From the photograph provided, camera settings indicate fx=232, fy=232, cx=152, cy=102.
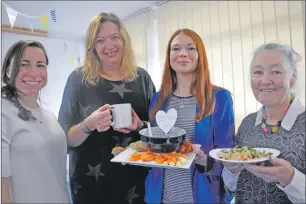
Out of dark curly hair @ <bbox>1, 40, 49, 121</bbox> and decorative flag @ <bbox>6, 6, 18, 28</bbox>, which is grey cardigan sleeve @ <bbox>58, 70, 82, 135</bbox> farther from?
decorative flag @ <bbox>6, 6, 18, 28</bbox>

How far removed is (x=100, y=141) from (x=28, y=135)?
5.9 inches

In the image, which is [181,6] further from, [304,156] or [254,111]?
[304,156]

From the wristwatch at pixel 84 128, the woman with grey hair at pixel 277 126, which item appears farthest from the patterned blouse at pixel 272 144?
the wristwatch at pixel 84 128

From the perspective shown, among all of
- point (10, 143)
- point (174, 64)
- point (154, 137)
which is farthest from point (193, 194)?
point (10, 143)

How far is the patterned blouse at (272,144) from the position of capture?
422 millimetres

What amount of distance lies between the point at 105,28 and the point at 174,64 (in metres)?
0.19

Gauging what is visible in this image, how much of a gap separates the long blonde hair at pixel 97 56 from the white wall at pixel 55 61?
3 centimetres

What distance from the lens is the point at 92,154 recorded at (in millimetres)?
540

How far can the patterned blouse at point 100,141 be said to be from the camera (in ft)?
1.75

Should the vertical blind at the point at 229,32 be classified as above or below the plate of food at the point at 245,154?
above

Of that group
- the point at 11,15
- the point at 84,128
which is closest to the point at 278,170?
the point at 84,128

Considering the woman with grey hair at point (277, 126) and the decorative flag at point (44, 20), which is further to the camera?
the decorative flag at point (44, 20)

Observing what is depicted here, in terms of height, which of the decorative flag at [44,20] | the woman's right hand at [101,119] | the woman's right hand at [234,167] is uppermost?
the decorative flag at [44,20]

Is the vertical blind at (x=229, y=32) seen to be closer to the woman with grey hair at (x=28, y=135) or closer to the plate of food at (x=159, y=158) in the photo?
the plate of food at (x=159, y=158)
